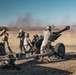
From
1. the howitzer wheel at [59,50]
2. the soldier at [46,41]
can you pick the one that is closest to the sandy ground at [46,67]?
the howitzer wheel at [59,50]

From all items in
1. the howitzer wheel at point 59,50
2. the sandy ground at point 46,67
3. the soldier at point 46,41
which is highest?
the soldier at point 46,41

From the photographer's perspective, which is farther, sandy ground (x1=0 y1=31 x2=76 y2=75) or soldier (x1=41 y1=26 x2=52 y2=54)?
soldier (x1=41 y1=26 x2=52 y2=54)

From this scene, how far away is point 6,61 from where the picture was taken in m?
17.2

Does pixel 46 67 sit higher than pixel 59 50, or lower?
lower

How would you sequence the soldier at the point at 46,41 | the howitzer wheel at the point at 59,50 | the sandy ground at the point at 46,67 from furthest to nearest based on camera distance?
the howitzer wheel at the point at 59,50 < the soldier at the point at 46,41 < the sandy ground at the point at 46,67

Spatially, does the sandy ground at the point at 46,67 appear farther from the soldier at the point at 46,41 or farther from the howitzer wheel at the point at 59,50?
the soldier at the point at 46,41

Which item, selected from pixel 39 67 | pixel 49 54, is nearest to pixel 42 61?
pixel 49 54

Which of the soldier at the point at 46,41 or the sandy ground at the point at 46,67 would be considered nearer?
the sandy ground at the point at 46,67

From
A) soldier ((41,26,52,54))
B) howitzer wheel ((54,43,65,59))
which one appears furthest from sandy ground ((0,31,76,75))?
soldier ((41,26,52,54))

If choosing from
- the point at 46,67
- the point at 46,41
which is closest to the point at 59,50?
the point at 46,41

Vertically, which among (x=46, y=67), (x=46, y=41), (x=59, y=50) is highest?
(x=46, y=41)

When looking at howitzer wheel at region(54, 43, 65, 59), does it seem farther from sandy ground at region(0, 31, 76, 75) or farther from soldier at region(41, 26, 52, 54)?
soldier at region(41, 26, 52, 54)

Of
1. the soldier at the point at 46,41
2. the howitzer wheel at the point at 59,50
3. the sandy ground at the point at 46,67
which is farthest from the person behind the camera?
the howitzer wheel at the point at 59,50

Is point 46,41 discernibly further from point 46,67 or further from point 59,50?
point 46,67
